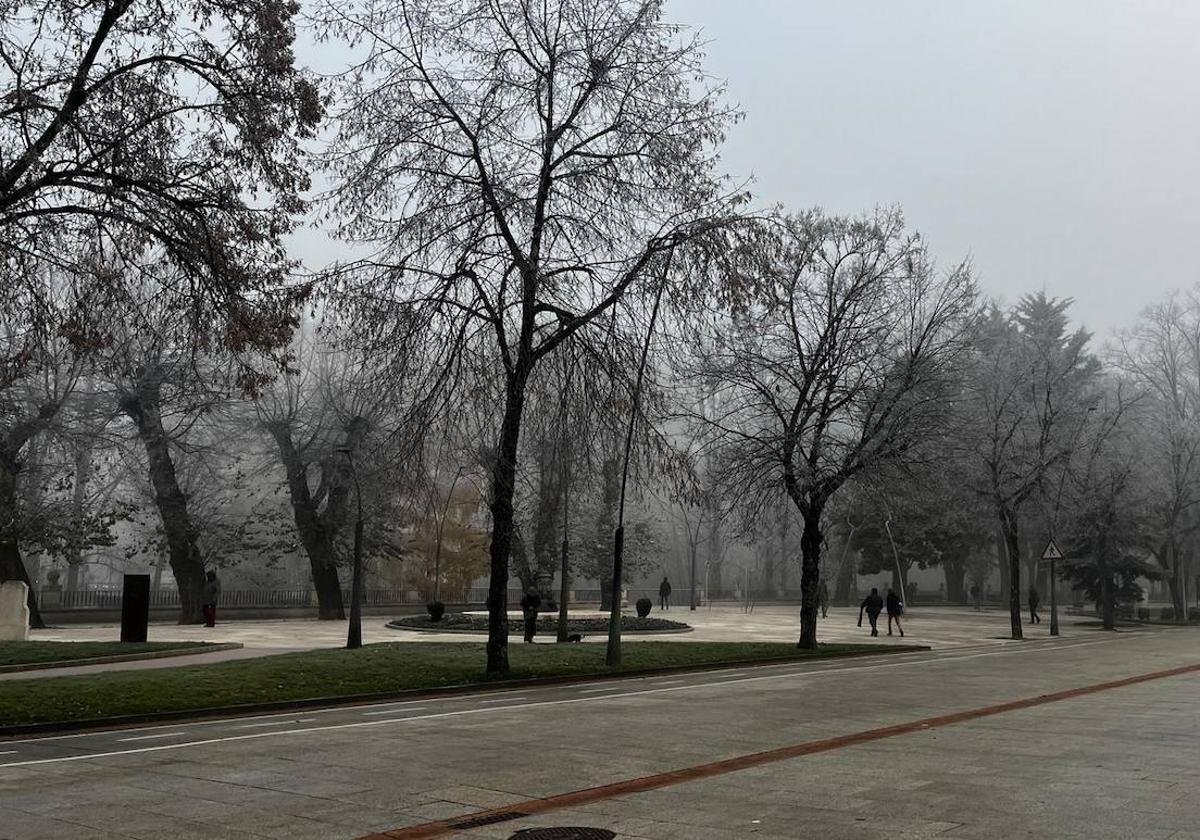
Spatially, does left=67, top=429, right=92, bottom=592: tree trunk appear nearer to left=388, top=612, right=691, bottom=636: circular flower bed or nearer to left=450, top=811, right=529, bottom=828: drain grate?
left=388, top=612, right=691, bottom=636: circular flower bed

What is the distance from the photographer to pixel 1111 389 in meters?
70.1

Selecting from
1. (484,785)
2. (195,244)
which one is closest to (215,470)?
(195,244)

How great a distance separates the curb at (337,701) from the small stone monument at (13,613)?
15856 mm

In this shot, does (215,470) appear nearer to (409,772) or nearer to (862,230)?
(862,230)

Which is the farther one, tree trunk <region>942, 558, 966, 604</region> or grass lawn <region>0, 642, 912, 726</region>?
tree trunk <region>942, 558, 966, 604</region>

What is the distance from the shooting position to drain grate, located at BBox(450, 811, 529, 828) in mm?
7465

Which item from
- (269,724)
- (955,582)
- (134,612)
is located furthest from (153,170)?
(955,582)

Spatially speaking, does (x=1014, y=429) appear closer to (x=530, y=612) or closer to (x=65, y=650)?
(x=530, y=612)

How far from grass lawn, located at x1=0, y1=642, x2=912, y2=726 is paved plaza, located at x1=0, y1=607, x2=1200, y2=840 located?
1354mm

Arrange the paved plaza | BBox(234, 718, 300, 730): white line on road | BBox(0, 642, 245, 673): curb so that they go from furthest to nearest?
1. BBox(0, 642, 245, 673): curb
2. BBox(234, 718, 300, 730): white line on road
3. the paved plaza

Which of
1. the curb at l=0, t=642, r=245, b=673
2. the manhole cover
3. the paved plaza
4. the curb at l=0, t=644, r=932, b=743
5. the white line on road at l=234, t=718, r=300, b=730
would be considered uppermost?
the manhole cover

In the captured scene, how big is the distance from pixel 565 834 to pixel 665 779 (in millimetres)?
2335

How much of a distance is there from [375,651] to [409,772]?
15.4 meters

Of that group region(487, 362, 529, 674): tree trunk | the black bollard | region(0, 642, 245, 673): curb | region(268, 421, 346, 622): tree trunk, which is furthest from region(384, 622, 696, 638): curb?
region(487, 362, 529, 674): tree trunk
